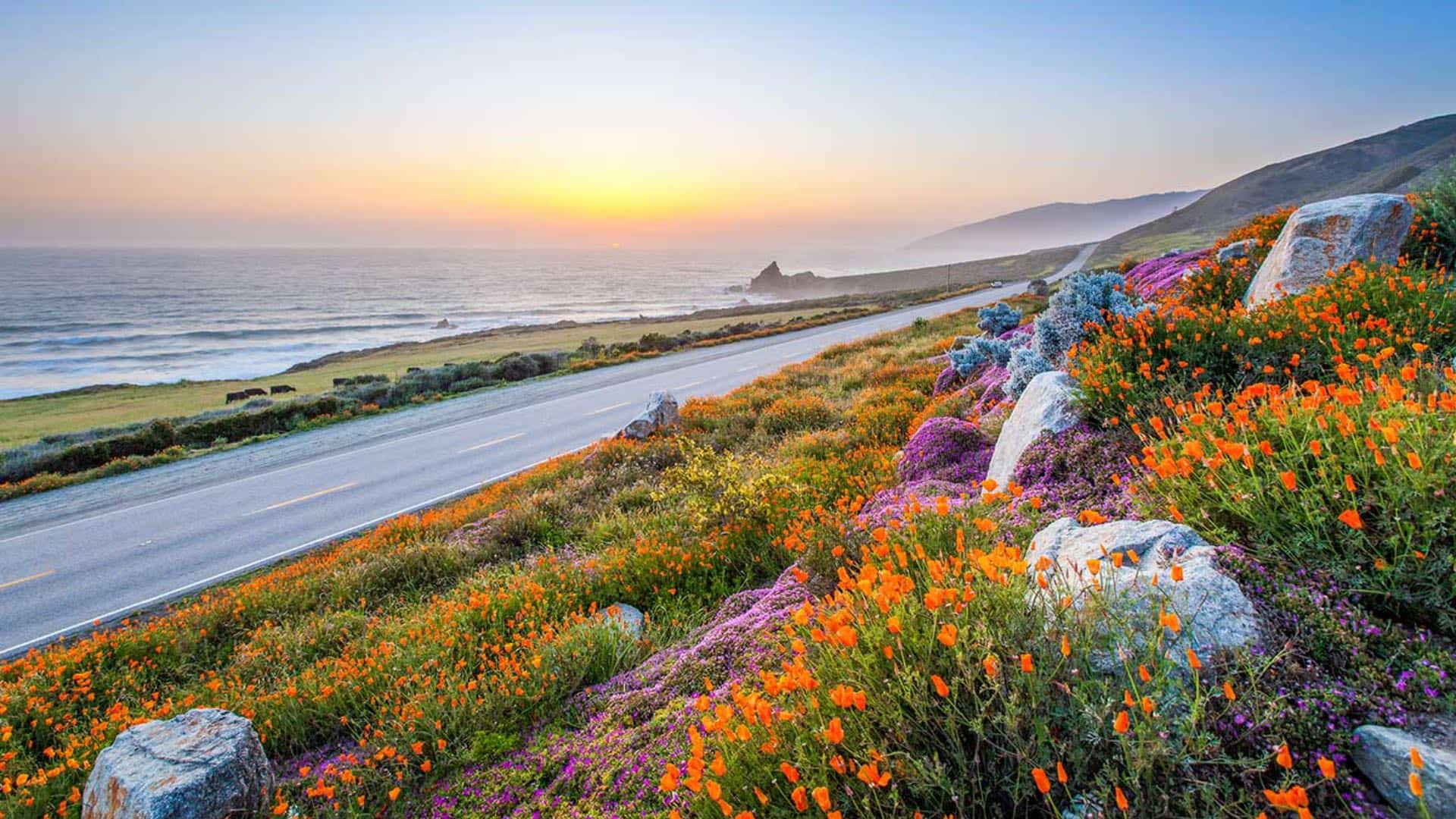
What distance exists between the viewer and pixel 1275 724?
6.95 feet

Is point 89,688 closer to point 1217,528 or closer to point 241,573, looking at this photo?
point 241,573

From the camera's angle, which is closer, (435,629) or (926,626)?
(926,626)

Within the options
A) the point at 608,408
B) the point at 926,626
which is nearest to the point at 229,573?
the point at 608,408

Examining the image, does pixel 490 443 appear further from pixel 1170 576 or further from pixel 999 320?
pixel 1170 576

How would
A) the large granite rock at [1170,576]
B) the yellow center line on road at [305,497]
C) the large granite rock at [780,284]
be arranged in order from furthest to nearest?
the large granite rock at [780,284]
the yellow center line on road at [305,497]
the large granite rock at [1170,576]

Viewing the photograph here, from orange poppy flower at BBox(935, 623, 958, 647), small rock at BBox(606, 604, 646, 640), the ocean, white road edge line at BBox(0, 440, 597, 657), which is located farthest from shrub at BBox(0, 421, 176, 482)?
the ocean

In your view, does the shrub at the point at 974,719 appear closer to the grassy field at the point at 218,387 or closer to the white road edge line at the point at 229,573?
the white road edge line at the point at 229,573

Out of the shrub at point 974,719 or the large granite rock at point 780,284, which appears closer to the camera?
the shrub at point 974,719

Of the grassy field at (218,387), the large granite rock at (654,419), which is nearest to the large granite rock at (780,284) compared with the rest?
the grassy field at (218,387)

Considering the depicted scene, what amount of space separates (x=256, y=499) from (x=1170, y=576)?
18.3 m

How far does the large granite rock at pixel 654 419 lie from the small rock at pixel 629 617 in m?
8.38

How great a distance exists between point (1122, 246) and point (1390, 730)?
163397 mm

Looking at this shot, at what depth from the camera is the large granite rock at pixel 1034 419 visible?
5.68 meters

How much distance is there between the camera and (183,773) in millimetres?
4047
